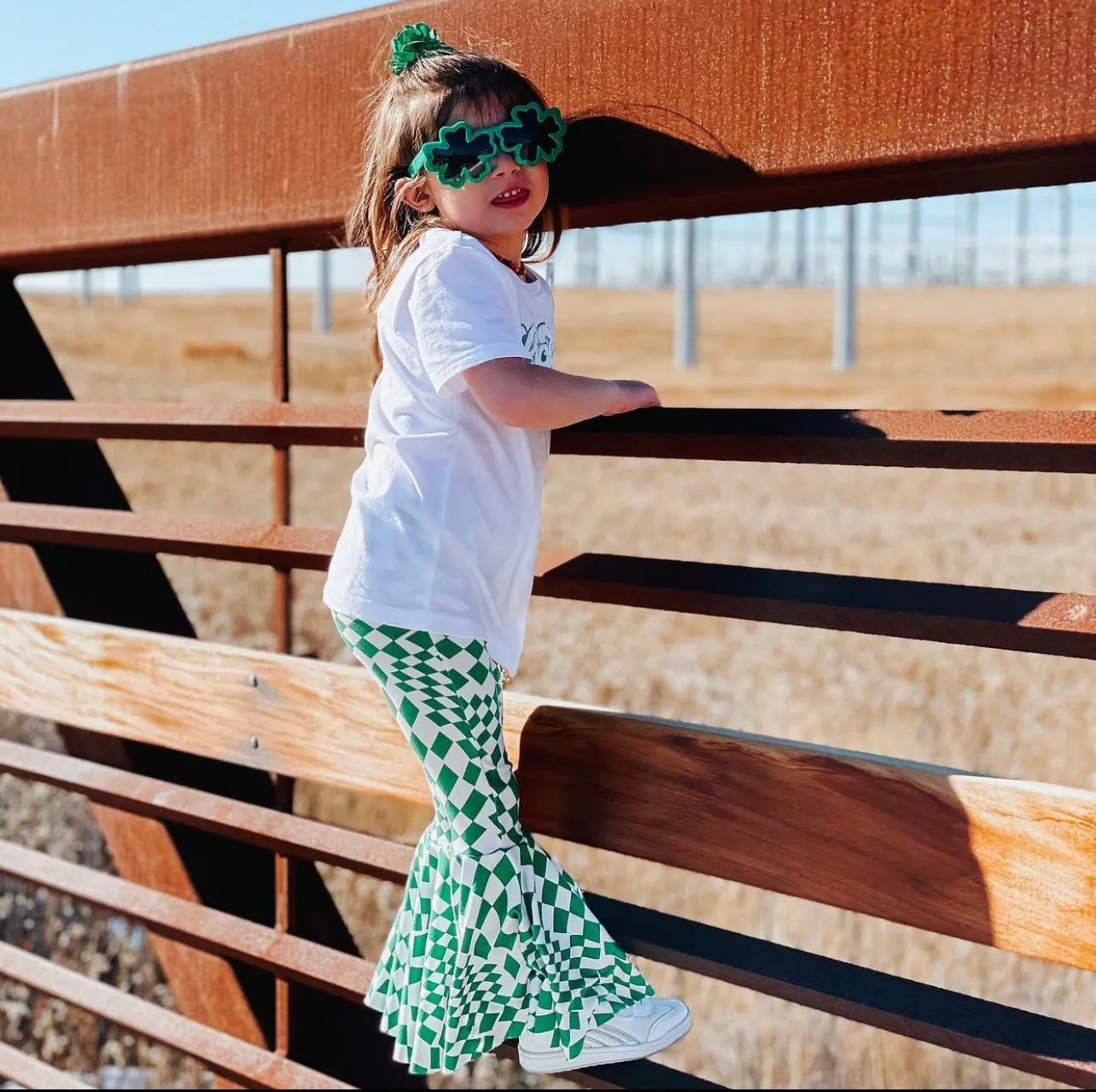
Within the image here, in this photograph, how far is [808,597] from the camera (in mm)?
1494

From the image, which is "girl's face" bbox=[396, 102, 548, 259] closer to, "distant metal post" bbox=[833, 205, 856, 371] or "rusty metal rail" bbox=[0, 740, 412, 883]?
"rusty metal rail" bbox=[0, 740, 412, 883]

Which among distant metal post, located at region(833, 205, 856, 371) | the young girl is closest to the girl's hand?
the young girl

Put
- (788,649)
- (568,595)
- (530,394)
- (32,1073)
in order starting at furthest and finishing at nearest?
(788,649) → (32,1073) → (568,595) → (530,394)

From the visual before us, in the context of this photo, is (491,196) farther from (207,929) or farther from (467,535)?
(207,929)

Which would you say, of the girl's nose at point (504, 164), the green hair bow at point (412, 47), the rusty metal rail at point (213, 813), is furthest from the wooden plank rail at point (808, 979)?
A: the green hair bow at point (412, 47)

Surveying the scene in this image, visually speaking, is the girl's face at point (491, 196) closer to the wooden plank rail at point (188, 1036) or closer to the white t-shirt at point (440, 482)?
the white t-shirt at point (440, 482)

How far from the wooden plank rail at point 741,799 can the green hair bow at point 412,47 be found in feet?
2.70

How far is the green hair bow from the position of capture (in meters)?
1.58

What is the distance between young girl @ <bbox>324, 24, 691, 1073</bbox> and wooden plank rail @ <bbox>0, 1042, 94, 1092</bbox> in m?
1.19

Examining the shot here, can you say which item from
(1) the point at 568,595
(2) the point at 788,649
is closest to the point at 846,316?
(2) the point at 788,649

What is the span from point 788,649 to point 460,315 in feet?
18.5

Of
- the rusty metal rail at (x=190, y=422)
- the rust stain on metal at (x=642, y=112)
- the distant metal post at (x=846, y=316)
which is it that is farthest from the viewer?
the distant metal post at (x=846, y=316)

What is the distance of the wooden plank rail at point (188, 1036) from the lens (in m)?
2.22

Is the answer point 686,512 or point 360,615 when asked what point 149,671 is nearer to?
point 360,615
